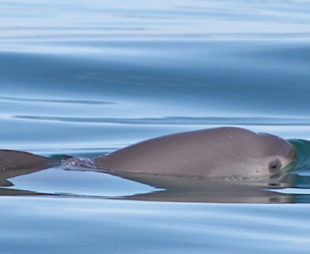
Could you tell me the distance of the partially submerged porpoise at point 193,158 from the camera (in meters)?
8.32

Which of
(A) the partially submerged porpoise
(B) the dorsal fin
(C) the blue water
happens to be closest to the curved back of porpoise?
(A) the partially submerged porpoise

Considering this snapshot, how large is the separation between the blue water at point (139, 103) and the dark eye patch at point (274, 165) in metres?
0.24

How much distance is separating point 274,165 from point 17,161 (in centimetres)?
173

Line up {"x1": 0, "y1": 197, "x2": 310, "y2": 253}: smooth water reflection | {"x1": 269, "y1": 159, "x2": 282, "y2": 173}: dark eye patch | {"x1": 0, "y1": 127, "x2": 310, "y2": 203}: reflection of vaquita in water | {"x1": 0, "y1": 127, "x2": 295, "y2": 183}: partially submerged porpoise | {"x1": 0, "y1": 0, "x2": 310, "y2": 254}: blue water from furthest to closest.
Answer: {"x1": 269, "y1": 159, "x2": 282, "y2": 173}: dark eye patch, {"x1": 0, "y1": 127, "x2": 295, "y2": 183}: partially submerged porpoise, {"x1": 0, "y1": 127, "x2": 310, "y2": 203}: reflection of vaquita in water, {"x1": 0, "y1": 0, "x2": 310, "y2": 254}: blue water, {"x1": 0, "y1": 197, "x2": 310, "y2": 253}: smooth water reflection

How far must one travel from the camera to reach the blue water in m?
6.42

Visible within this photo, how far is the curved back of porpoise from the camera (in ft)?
27.3

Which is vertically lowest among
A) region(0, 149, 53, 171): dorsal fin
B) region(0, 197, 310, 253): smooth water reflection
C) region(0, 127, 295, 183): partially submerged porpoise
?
region(0, 197, 310, 253): smooth water reflection

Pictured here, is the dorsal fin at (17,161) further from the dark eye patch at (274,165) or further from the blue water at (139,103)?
the dark eye patch at (274,165)

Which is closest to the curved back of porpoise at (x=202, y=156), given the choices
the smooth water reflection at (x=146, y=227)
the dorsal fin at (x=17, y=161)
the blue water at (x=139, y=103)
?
the blue water at (x=139, y=103)

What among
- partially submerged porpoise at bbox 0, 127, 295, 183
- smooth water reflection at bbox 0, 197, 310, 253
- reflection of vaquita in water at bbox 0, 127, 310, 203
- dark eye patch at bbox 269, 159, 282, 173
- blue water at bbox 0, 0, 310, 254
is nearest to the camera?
smooth water reflection at bbox 0, 197, 310, 253

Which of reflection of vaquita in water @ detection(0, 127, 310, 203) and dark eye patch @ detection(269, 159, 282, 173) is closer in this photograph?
reflection of vaquita in water @ detection(0, 127, 310, 203)

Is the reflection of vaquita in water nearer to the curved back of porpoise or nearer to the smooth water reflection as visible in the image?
the curved back of porpoise

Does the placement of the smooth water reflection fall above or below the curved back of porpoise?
below

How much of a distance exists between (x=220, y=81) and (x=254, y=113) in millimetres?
1111
